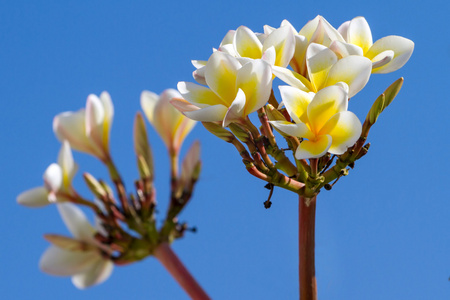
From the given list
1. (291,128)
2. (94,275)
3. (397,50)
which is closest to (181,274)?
(94,275)

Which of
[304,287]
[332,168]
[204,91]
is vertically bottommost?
[304,287]

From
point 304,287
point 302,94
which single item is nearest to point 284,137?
point 302,94

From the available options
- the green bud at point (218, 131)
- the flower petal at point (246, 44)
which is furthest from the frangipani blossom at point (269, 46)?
the green bud at point (218, 131)

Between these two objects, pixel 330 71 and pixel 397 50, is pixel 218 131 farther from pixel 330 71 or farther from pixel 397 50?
pixel 397 50

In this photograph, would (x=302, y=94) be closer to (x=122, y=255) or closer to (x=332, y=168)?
(x=332, y=168)

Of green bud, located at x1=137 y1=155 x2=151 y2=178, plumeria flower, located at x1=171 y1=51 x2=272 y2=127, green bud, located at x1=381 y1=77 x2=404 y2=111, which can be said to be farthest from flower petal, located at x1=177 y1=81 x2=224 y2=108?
green bud, located at x1=381 y1=77 x2=404 y2=111

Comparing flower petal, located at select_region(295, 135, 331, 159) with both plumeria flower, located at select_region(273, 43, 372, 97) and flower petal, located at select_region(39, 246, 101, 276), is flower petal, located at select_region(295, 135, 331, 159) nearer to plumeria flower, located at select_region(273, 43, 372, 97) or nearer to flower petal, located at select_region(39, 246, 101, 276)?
plumeria flower, located at select_region(273, 43, 372, 97)

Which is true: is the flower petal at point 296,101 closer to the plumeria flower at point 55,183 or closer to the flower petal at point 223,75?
the flower petal at point 223,75
